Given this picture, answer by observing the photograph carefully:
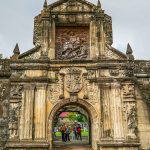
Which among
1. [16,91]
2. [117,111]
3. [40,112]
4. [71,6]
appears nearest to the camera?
[40,112]

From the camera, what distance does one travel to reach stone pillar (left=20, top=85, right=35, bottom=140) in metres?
11.3

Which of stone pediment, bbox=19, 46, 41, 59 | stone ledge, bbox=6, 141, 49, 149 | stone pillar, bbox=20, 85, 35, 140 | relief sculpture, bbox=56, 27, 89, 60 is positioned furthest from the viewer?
relief sculpture, bbox=56, 27, 89, 60

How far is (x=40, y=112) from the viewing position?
11562mm

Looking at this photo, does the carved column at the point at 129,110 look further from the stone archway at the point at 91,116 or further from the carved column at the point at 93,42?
the carved column at the point at 93,42

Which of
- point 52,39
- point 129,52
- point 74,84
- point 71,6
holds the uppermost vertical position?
point 71,6

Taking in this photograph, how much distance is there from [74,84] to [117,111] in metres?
2.14

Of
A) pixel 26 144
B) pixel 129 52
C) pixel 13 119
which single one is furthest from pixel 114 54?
pixel 26 144

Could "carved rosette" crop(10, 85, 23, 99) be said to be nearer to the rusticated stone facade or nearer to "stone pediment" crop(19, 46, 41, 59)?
the rusticated stone facade

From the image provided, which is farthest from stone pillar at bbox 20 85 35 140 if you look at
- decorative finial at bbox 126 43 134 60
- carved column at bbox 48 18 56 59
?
decorative finial at bbox 126 43 134 60

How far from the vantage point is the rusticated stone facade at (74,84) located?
1141 centimetres

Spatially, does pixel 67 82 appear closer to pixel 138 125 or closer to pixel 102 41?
pixel 102 41

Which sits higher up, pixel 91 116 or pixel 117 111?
pixel 117 111

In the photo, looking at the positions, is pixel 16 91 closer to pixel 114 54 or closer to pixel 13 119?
pixel 13 119

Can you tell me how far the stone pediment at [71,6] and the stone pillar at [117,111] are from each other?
394 centimetres
